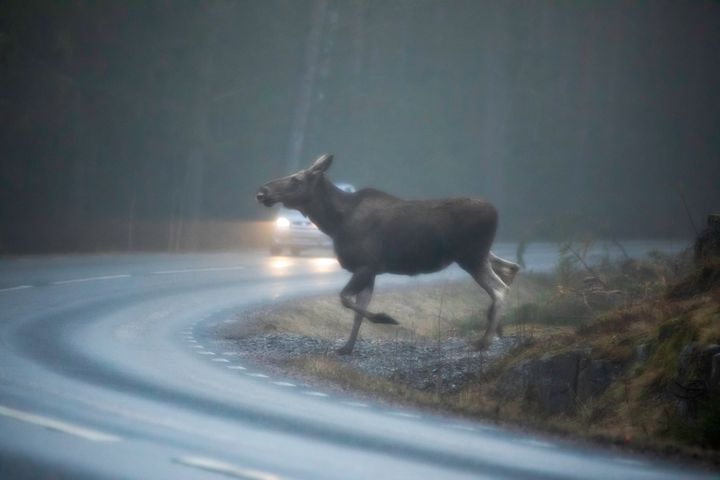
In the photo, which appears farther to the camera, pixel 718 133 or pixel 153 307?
pixel 718 133

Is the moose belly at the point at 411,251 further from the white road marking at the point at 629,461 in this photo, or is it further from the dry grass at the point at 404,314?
the white road marking at the point at 629,461

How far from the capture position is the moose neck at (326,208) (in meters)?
15.1

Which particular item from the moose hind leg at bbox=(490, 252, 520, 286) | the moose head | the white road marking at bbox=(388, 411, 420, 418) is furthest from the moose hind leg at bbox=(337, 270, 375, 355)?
the white road marking at bbox=(388, 411, 420, 418)

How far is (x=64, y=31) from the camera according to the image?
124 ft

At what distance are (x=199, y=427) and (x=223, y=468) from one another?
1.53m

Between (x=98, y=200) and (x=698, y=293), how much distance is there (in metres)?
33.5

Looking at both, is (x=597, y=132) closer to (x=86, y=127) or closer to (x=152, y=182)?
(x=152, y=182)

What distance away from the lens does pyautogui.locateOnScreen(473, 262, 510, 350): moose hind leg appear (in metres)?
15.0

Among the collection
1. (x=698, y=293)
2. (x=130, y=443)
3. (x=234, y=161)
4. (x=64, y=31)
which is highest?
(x=64, y=31)

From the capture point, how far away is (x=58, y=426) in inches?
354

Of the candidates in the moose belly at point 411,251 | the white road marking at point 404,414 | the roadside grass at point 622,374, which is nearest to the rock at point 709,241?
the roadside grass at point 622,374

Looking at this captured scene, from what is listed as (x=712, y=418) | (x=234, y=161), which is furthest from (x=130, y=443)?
(x=234, y=161)

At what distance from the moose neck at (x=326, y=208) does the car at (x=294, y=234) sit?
71.9ft

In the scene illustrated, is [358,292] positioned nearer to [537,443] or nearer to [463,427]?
[463,427]
